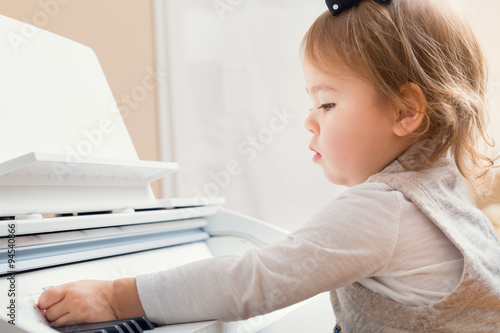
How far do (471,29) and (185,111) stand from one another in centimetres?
127

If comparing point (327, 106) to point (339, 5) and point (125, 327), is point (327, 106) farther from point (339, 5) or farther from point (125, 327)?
point (125, 327)

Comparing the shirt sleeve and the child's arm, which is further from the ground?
the child's arm

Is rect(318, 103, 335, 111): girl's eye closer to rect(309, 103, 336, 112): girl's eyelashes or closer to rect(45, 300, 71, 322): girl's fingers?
rect(309, 103, 336, 112): girl's eyelashes

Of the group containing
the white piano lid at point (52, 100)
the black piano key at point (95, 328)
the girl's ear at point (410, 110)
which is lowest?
the black piano key at point (95, 328)

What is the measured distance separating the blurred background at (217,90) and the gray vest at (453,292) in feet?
3.06

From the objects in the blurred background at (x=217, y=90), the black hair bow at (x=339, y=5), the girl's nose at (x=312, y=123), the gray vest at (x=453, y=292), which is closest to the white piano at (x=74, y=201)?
the gray vest at (x=453, y=292)

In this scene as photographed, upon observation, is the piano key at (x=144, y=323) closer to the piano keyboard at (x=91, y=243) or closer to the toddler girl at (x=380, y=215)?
the toddler girl at (x=380, y=215)

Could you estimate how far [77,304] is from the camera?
1.61 feet

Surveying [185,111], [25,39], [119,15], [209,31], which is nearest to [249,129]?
[185,111]

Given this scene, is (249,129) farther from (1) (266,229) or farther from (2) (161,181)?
(1) (266,229)

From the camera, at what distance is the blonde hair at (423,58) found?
2.10ft

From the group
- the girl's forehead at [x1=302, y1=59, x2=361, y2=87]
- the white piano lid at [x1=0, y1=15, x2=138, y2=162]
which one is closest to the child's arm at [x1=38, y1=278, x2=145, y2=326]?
the white piano lid at [x1=0, y1=15, x2=138, y2=162]

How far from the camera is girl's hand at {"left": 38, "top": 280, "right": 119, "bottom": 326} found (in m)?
0.49

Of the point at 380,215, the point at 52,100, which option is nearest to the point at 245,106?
the point at 52,100
